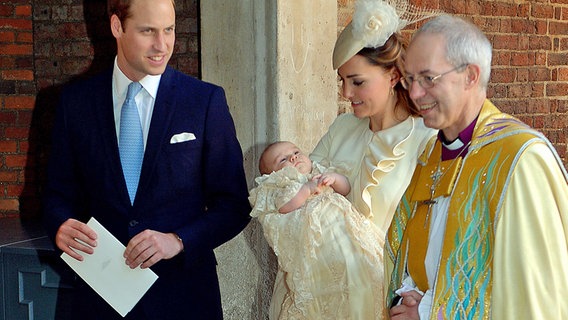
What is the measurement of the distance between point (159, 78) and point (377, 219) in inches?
34.8

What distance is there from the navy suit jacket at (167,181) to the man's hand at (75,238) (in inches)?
2.0

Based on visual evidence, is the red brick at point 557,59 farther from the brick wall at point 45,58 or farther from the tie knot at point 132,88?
the tie knot at point 132,88

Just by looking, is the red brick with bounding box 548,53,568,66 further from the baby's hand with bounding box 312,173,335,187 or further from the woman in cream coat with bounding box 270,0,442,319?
the baby's hand with bounding box 312,173,335,187

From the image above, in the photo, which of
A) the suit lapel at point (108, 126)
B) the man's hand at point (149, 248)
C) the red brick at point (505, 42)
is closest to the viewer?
the man's hand at point (149, 248)

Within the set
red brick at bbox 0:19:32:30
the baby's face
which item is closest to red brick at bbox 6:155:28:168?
red brick at bbox 0:19:32:30

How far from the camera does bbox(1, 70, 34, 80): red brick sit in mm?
5500

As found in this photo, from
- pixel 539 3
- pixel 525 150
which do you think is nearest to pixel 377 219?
pixel 525 150

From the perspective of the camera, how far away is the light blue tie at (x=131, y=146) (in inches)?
107

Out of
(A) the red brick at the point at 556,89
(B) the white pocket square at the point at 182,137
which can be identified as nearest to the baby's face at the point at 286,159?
(B) the white pocket square at the point at 182,137

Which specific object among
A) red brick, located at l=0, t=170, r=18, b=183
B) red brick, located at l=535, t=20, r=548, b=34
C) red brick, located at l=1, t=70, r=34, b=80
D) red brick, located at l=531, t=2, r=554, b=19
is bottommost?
red brick, located at l=0, t=170, r=18, b=183

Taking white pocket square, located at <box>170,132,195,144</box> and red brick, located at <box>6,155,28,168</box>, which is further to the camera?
red brick, located at <box>6,155,28,168</box>

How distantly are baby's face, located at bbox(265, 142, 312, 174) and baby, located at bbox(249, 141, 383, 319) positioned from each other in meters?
0.10

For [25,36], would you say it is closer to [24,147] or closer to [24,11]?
[24,11]

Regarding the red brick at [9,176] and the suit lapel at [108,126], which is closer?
the suit lapel at [108,126]
